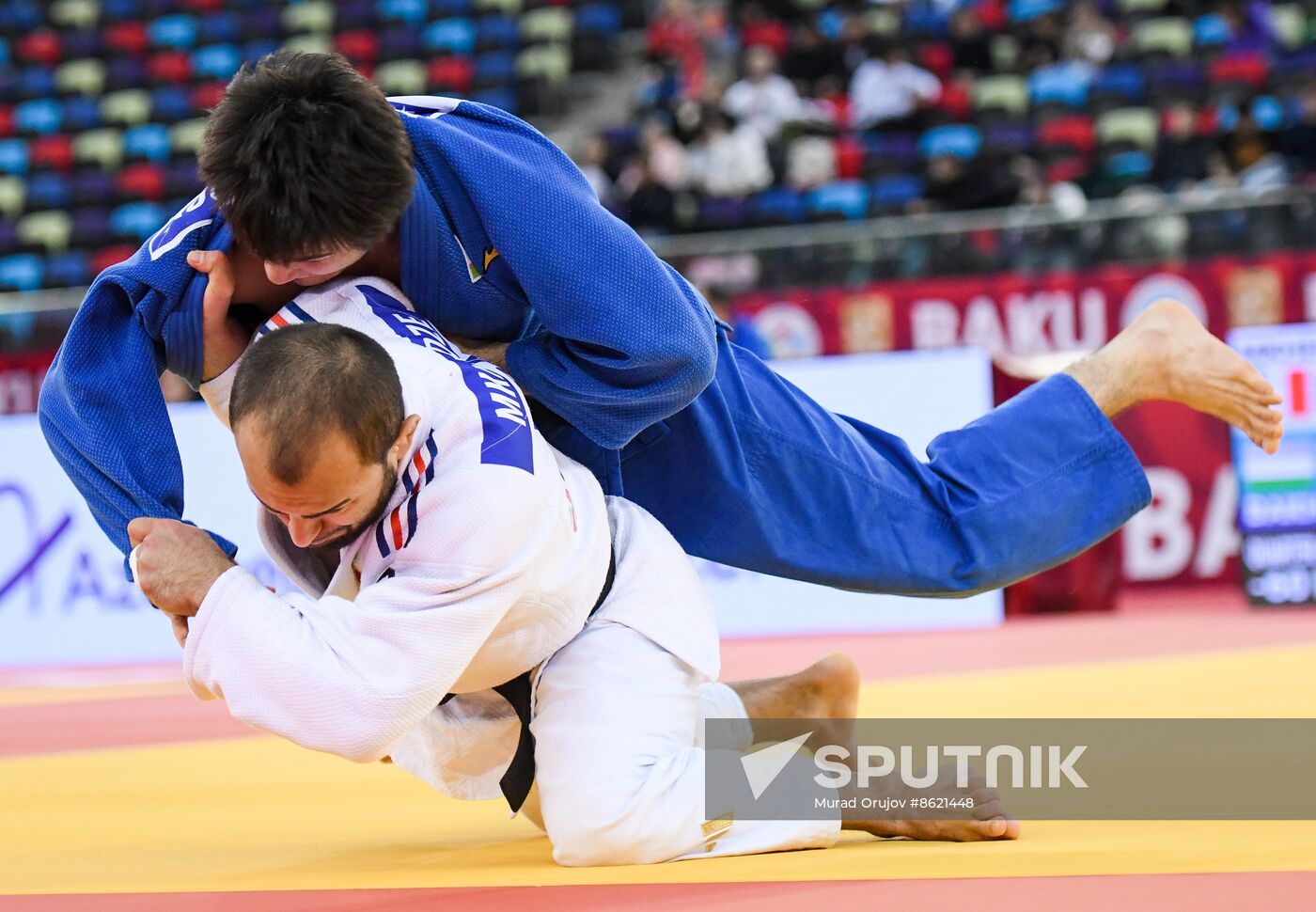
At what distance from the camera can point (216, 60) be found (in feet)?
43.7

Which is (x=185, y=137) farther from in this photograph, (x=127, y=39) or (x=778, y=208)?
(x=778, y=208)

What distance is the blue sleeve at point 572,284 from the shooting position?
2.39 meters

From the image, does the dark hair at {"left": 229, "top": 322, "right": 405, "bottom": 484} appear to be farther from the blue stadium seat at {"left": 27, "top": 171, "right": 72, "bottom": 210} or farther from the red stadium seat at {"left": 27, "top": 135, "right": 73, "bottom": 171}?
the red stadium seat at {"left": 27, "top": 135, "right": 73, "bottom": 171}

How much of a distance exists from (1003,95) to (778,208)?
155 cm

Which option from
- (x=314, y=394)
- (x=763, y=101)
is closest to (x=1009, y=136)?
(x=763, y=101)

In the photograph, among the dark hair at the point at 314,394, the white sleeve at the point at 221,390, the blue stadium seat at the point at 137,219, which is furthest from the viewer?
the blue stadium seat at the point at 137,219

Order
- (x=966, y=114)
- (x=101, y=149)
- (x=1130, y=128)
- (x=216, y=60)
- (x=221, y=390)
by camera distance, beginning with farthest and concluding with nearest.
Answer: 1. (x=216, y=60)
2. (x=101, y=149)
3. (x=966, y=114)
4. (x=1130, y=128)
5. (x=221, y=390)

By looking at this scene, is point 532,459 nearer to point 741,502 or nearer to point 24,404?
point 741,502

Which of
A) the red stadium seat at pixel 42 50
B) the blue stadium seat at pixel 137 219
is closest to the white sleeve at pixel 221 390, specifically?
the blue stadium seat at pixel 137 219

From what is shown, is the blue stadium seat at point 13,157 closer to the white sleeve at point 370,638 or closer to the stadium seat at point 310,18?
the stadium seat at point 310,18

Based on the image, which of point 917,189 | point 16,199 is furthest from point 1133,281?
point 16,199

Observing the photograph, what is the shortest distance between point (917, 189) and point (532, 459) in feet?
25.6

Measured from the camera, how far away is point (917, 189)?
9.72 meters

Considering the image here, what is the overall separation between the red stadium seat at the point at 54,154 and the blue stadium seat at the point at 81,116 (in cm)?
22
